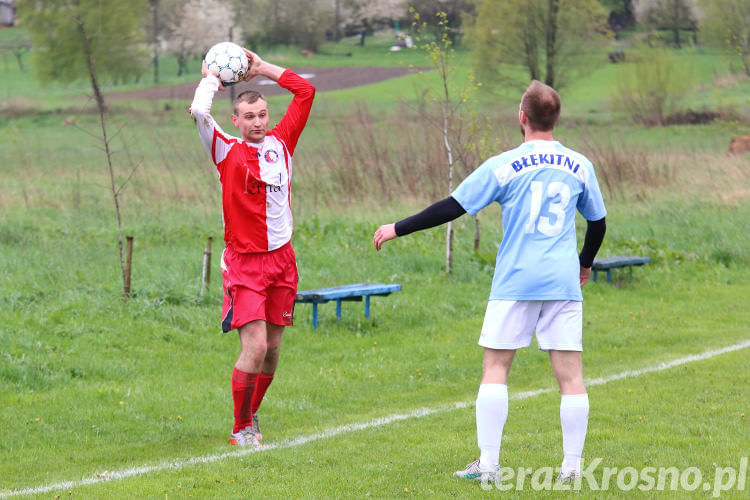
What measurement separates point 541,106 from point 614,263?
27.2 ft

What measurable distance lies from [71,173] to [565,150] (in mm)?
19693

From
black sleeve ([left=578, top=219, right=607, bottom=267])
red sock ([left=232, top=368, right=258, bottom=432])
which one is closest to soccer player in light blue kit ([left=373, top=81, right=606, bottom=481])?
black sleeve ([left=578, top=219, right=607, bottom=267])

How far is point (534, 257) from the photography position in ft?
16.1

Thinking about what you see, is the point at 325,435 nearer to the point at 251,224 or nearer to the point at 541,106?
the point at 251,224

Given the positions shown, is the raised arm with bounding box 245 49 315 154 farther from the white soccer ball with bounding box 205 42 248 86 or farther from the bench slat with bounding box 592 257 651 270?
the bench slat with bounding box 592 257 651 270

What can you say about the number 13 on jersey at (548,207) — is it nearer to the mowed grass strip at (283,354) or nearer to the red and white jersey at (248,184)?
the red and white jersey at (248,184)

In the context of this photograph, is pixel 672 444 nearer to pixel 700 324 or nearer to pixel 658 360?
pixel 658 360

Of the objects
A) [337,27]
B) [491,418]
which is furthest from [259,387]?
[337,27]

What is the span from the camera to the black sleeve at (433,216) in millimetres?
4906

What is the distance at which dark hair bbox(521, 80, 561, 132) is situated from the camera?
491cm

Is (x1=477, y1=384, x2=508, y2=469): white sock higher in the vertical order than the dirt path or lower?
higher

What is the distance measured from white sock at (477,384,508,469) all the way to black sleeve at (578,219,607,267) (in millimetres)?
868

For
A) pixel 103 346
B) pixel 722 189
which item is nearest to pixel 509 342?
pixel 103 346

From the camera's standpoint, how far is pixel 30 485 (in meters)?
5.77
